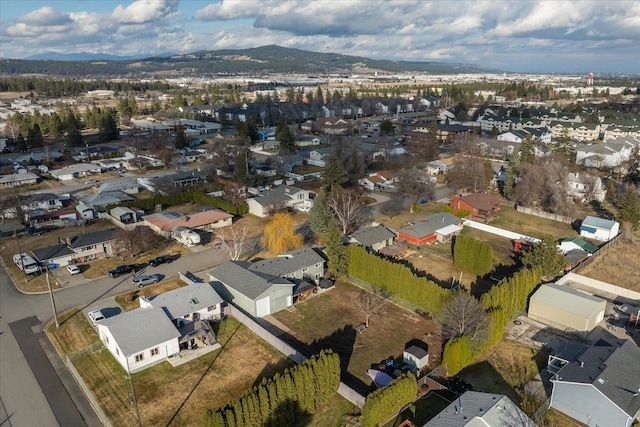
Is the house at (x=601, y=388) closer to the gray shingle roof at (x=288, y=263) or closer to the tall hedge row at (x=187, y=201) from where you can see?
the gray shingle roof at (x=288, y=263)

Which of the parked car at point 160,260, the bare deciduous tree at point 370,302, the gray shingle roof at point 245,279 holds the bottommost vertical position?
the bare deciduous tree at point 370,302

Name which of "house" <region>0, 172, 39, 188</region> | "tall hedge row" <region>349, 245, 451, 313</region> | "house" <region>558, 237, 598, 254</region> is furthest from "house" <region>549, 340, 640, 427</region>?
"house" <region>0, 172, 39, 188</region>

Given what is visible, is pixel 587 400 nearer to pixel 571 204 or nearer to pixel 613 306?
pixel 613 306

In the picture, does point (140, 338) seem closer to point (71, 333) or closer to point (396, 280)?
point (71, 333)

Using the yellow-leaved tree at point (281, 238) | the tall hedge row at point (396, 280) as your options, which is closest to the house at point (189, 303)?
the yellow-leaved tree at point (281, 238)

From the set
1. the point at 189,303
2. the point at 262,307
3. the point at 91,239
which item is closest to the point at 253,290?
the point at 262,307
